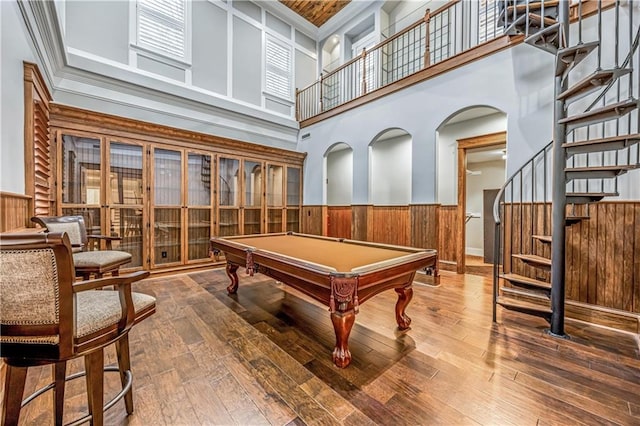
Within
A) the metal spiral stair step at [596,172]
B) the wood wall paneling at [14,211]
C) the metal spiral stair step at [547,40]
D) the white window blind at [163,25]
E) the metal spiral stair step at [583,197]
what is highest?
the white window blind at [163,25]

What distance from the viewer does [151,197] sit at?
422 cm

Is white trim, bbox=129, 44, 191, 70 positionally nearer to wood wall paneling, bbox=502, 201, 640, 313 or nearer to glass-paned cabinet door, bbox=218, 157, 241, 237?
glass-paned cabinet door, bbox=218, 157, 241, 237

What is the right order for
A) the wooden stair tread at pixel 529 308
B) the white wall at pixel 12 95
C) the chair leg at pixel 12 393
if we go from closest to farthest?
the chair leg at pixel 12 393
the white wall at pixel 12 95
the wooden stair tread at pixel 529 308

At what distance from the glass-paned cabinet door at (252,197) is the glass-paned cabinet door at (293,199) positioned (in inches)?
31.2

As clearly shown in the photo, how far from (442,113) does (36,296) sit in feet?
14.8

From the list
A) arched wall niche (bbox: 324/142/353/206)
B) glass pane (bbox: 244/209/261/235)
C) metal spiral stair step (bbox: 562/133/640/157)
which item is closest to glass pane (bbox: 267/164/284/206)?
glass pane (bbox: 244/209/261/235)

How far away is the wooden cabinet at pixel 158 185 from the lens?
3.68 meters

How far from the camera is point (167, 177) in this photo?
4449 millimetres

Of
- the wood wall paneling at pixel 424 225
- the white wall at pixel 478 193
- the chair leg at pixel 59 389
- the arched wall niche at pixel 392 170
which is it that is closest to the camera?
the chair leg at pixel 59 389

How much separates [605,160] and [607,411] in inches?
96.0

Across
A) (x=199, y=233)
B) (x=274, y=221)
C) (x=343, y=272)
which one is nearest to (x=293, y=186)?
(x=274, y=221)

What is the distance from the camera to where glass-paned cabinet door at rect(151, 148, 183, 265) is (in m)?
4.32

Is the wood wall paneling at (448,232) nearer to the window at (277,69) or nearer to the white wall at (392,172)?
the white wall at (392,172)

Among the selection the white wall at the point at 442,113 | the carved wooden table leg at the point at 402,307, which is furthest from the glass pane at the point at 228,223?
the carved wooden table leg at the point at 402,307
